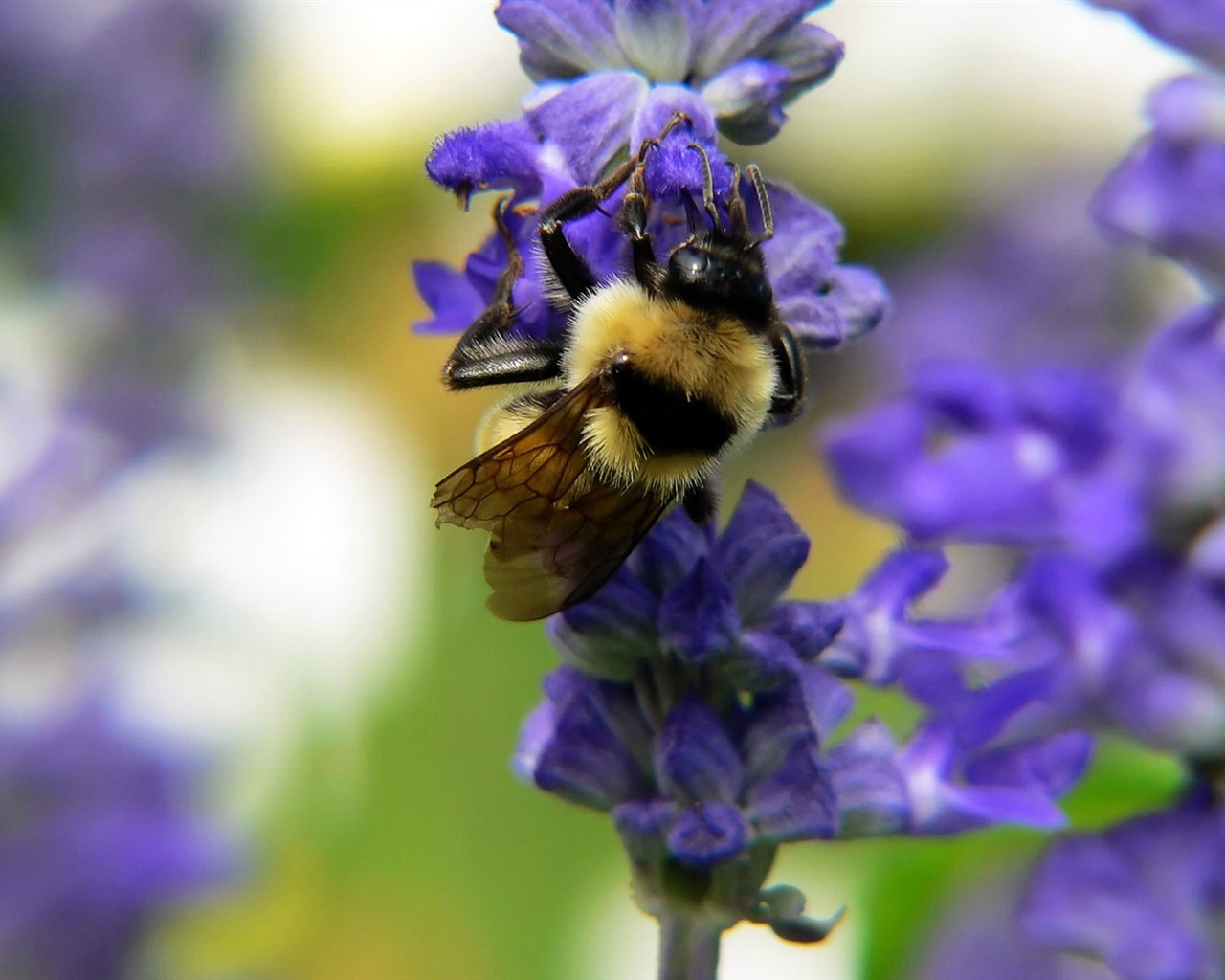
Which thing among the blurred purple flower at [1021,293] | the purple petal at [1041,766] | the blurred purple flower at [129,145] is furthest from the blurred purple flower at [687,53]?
the blurred purple flower at [129,145]

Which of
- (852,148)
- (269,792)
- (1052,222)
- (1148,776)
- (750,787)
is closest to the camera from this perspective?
(750,787)

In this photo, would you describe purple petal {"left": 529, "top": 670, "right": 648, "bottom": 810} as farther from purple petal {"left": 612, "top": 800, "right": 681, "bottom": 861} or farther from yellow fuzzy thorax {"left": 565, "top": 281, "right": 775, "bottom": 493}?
yellow fuzzy thorax {"left": 565, "top": 281, "right": 775, "bottom": 493}

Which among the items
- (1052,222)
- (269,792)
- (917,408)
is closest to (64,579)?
(269,792)

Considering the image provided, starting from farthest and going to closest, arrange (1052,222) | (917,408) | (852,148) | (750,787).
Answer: (852,148)
(1052,222)
(917,408)
(750,787)

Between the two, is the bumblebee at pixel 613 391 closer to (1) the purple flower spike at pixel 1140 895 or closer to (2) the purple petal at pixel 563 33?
(2) the purple petal at pixel 563 33

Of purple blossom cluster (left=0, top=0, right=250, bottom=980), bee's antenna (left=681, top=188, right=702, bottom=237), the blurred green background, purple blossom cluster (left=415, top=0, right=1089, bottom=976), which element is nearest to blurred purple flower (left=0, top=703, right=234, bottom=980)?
purple blossom cluster (left=0, top=0, right=250, bottom=980)

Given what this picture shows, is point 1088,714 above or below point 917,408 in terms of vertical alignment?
below

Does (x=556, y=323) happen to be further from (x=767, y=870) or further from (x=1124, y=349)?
(x=1124, y=349)
